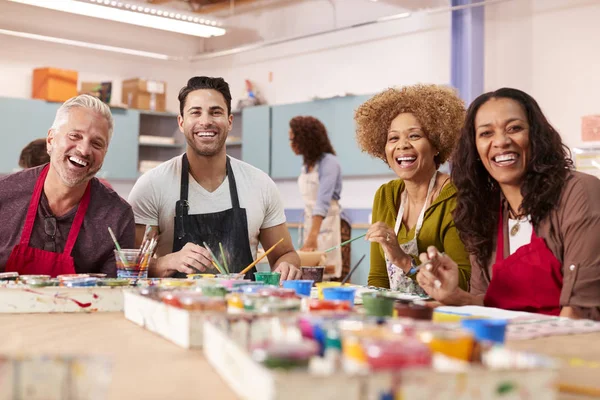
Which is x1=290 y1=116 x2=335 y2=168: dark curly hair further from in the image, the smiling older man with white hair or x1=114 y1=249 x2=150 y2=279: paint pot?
x1=114 y1=249 x2=150 y2=279: paint pot

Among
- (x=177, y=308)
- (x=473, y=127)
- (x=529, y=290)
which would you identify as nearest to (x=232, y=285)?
(x=177, y=308)

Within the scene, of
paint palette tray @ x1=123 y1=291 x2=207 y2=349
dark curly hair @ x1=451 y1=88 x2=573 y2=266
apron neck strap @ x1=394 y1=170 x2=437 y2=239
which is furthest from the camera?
apron neck strap @ x1=394 y1=170 x2=437 y2=239

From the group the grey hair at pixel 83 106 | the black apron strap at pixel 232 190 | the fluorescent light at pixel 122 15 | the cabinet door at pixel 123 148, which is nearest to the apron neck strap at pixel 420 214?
the black apron strap at pixel 232 190

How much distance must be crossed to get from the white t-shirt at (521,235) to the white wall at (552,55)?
14.9 feet

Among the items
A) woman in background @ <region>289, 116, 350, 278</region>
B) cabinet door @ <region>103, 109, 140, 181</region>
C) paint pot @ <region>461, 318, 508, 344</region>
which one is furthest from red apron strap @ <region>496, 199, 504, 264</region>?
cabinet door @ <region>103, 109, 140, 181</region>

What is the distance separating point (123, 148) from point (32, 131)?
1051mm

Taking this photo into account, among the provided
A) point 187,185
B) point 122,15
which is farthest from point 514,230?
point 122,15

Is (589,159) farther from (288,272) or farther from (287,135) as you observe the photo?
(288,272)

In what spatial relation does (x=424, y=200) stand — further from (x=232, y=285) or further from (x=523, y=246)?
(x=232, y=285)

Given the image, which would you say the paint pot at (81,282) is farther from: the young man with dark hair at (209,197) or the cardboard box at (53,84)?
the cardboard box at (53,84)

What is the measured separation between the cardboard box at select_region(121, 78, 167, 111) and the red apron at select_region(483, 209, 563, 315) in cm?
731

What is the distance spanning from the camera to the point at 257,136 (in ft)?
28.9

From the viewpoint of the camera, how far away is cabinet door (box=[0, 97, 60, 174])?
793 centimetres

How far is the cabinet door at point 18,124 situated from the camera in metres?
7.93
